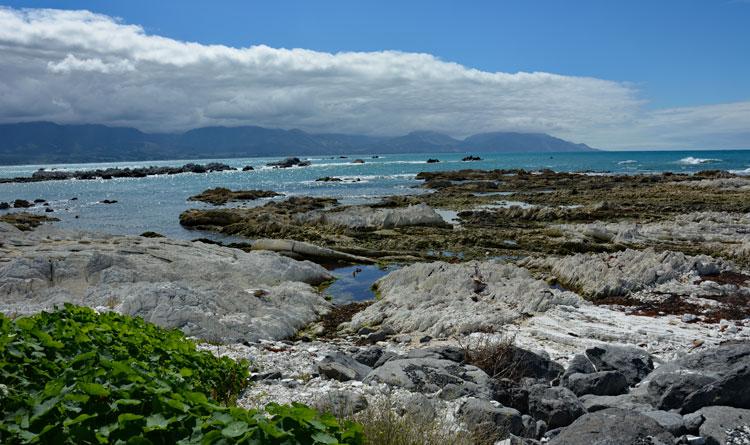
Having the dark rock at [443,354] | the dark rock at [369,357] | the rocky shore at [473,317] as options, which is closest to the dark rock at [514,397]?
the rocky shore at [473,317]

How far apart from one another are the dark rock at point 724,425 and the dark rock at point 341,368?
4680 millimetres

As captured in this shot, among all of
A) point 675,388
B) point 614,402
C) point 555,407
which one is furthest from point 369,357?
point 675,388

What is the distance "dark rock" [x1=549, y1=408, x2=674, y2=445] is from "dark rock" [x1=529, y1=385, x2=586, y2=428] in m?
0.92

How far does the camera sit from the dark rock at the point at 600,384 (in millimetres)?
8242

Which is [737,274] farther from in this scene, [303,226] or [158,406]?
[303,226]

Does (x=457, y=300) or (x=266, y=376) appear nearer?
(x=266, y=376)

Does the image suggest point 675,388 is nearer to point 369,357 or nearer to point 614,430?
point 614,430

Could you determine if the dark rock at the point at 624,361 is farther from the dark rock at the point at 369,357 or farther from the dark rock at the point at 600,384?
the dark rock at the point at 369,357

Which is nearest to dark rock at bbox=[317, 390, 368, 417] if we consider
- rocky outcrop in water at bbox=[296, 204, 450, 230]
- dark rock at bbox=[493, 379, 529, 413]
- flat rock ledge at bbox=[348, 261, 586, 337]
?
dark rock at bbox=[493, 379, 529, 413]

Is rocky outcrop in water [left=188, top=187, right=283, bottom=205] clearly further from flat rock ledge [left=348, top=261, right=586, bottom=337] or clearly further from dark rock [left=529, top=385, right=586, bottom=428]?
dark rock [left=529, top=385, right=586, bottom=428]

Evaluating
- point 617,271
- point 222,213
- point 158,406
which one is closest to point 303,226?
point 222,213

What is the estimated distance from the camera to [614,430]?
581 cm

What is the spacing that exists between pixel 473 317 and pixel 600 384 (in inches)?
194

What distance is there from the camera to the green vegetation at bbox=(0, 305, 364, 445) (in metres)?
3.96
